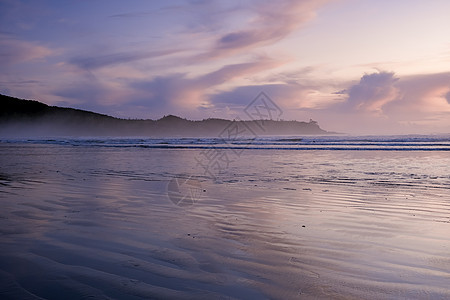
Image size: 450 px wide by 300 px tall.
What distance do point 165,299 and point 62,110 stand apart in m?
157

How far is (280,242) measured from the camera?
171 inches

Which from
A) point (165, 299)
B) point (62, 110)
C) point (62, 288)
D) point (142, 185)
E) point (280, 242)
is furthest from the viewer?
point (62, 110)

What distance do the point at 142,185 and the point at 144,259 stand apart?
6.16 meters

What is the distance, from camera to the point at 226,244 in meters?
4.27

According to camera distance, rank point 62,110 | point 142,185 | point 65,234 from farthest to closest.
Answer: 1. point 62,110
2. point 142,185
3. point 65,234

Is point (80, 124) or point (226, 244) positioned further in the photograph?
point (80, 124)

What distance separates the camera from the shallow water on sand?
298 centimetres

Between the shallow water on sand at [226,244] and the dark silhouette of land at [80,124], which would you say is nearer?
the shallow water on sand at [226,244]

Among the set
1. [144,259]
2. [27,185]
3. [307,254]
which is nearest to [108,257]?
[144,259]

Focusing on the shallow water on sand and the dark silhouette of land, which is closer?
the shallow water on sand

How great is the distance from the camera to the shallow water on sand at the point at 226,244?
298cm

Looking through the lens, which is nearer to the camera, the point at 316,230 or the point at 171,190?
the point at 316,230

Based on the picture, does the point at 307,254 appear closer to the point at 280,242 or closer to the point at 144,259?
the point at 280,242

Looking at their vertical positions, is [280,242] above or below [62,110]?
below
